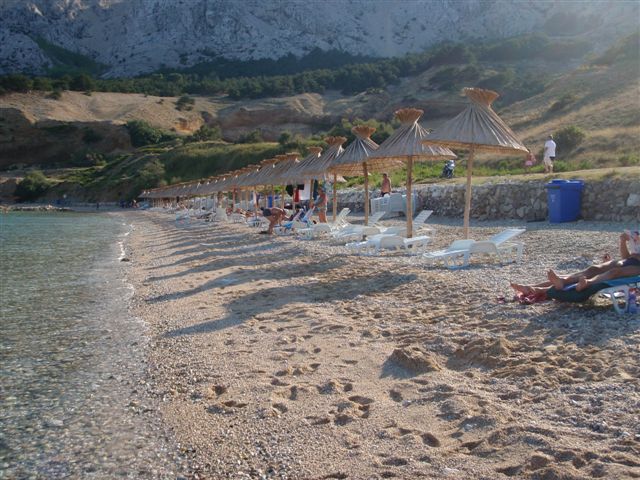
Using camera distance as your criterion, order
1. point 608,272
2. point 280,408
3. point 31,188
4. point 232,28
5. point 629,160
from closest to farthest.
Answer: point 280,408 → point 608,272 → point 629,160 → point 31,188 → point 232,28

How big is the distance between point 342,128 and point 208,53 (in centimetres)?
6458

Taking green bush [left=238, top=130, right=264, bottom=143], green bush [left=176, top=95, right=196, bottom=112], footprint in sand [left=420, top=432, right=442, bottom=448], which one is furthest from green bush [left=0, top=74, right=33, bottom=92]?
footprint in sand [left=420, top=432, right=442, bottom=448]

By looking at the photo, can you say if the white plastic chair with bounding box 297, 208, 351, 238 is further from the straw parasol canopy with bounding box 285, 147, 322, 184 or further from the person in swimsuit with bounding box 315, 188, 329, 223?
the straw parasol canopy with bounding box 285, 147, 322, 184

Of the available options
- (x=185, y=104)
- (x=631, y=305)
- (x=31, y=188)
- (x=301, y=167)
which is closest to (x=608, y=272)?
(x=631, y=305)

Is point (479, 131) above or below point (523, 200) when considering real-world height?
above

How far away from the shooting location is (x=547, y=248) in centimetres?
863

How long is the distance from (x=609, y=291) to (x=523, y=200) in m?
9.62

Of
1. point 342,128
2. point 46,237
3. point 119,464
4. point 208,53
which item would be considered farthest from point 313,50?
point 119,464

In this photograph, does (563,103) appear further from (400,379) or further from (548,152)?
(400,379)

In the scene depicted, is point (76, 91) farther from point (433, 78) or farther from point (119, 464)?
point (119, 464)

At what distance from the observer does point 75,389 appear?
166 inches

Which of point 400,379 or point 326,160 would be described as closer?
point 400,379

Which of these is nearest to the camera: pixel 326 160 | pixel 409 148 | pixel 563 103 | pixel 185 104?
pixel 409 148

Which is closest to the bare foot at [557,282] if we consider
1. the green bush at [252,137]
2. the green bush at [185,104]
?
the green bush at [252,137]
